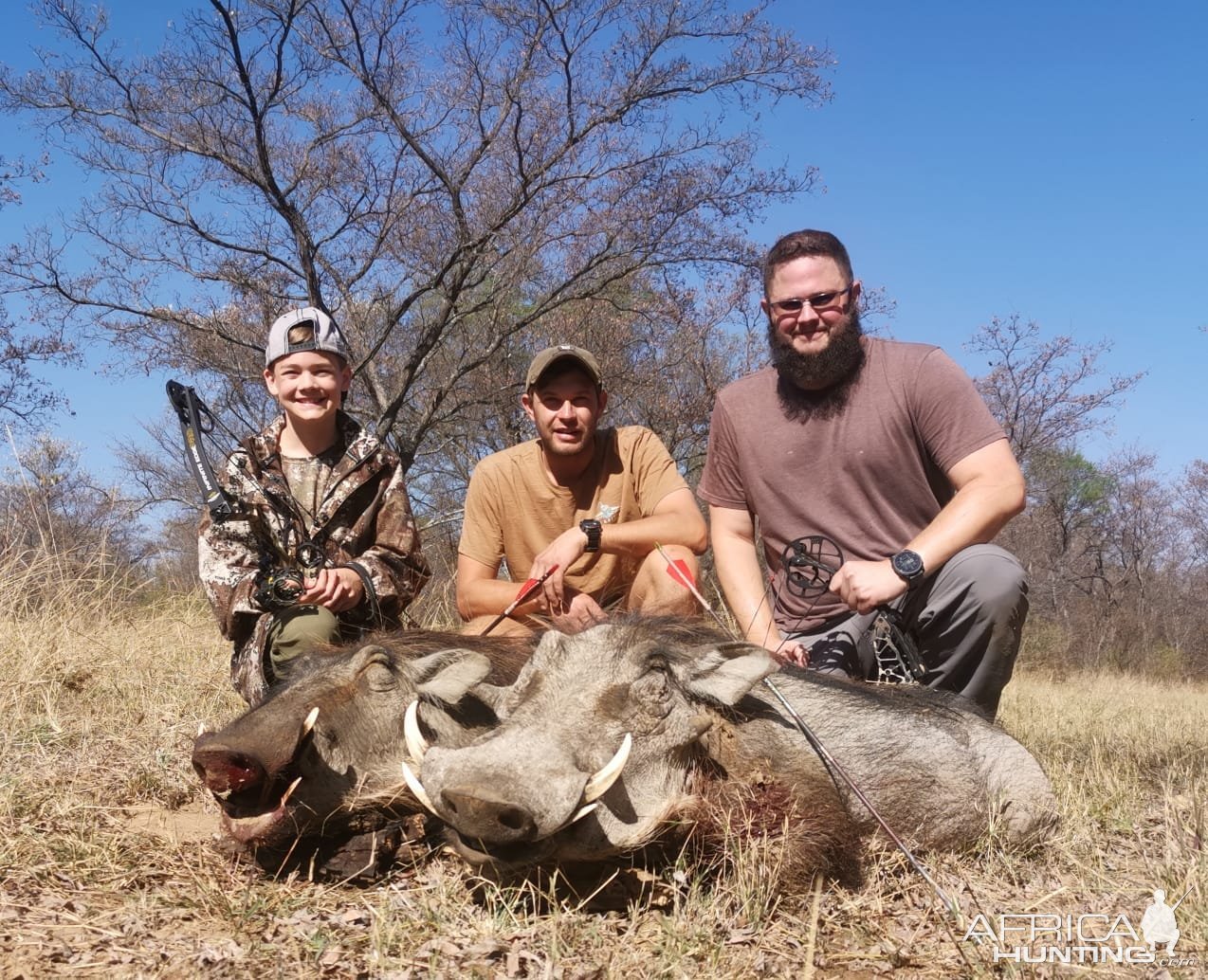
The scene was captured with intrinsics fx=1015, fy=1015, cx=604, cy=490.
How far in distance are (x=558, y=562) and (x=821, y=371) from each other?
4.07 ft

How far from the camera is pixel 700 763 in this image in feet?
8.38

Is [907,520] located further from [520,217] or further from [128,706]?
[520,217]

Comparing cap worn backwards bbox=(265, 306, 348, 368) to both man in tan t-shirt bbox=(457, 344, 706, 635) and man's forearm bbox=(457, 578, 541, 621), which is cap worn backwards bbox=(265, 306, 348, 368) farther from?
man's forearm bbox=(457, 578, 541, 621)

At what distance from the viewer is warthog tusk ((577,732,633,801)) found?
82.4 inches

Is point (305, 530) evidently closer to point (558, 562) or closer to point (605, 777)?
point (558, 562)

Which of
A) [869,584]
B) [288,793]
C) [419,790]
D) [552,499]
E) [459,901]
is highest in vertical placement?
[552,499]

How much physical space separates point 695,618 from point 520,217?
29.1 ft

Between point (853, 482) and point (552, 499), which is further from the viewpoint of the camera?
point (552, 499)

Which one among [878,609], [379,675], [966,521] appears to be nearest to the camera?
[379,675]

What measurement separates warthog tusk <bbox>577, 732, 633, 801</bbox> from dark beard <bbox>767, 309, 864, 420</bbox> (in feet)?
6.89

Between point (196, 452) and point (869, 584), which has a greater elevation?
point (196, 452)

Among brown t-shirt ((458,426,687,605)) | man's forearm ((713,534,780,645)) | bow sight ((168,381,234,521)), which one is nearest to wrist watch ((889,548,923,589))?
man's forearm ((713,534,780,645))

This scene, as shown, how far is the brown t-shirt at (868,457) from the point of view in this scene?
371 centimetres

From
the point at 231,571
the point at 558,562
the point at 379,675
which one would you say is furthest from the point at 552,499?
the point at 379,675
